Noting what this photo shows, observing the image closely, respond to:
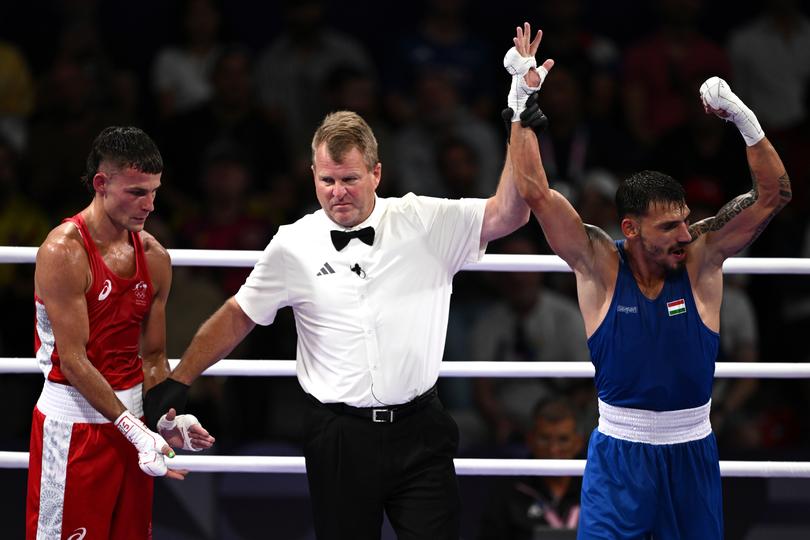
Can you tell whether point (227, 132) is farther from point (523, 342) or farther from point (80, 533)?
point (80, 533)

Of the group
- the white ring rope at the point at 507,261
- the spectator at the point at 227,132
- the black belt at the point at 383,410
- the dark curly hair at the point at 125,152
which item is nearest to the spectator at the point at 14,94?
the spectator at the point at 227,132

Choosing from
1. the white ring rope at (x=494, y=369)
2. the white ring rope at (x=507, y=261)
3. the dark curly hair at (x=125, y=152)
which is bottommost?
the white ring rope at (x=494, y=369)

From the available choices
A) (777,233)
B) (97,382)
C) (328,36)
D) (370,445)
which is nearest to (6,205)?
(328,36)

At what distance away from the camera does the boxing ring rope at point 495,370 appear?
12.6ft

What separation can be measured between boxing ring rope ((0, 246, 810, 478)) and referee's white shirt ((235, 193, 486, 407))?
1.26 feet

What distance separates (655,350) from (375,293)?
2.61 feet

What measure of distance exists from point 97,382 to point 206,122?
3.57m

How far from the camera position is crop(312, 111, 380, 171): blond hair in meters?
3.32

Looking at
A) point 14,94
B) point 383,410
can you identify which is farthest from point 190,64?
point 383,410

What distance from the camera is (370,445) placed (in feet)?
10.9

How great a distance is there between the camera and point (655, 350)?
3.39 meters

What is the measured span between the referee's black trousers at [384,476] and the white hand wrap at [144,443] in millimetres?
420

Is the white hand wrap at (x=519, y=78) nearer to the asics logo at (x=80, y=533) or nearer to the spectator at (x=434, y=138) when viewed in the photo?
the asics logo at (x=80, y=533)

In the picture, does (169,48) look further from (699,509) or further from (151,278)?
(699,509)
